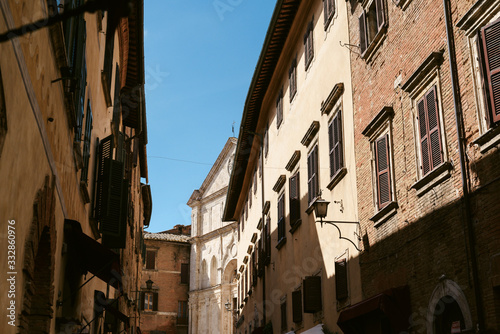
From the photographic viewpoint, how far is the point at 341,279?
13.7m

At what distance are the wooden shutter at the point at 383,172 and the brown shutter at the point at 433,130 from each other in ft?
5.57

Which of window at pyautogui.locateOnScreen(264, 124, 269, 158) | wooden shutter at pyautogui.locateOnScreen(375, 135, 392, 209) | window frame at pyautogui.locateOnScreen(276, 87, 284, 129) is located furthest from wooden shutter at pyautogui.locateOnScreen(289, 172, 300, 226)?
window at pyautogui.locateOnScreen(264, 124, 269, 158)

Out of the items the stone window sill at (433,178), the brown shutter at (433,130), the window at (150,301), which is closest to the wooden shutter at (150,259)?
the window at (150,301)

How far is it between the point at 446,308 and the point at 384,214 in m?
2.58

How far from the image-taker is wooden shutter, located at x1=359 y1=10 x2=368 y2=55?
1301cm

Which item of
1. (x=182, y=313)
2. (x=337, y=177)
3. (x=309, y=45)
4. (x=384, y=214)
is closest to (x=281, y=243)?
(x=309, y=45)

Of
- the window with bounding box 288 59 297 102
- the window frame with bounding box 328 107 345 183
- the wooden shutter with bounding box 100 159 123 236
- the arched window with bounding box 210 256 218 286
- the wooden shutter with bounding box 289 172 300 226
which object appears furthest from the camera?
the arched window with bounding box 210 256 218 286

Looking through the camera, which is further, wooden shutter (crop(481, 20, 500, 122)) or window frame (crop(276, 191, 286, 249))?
window frame (crop(276, 191, 286, 249))

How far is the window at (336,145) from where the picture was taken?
14.2 m

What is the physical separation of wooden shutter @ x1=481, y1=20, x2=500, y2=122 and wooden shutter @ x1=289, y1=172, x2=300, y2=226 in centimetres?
1035

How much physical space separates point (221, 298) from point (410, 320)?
127 feet

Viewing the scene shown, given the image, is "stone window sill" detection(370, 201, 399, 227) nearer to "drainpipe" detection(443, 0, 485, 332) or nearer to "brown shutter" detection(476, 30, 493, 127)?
"drainpipe" detection(443, 0, 485, 332)

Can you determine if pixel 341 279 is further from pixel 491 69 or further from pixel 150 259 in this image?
pixel 150 259

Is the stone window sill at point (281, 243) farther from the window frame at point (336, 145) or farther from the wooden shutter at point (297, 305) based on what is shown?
the window frame at point (336, 145)
